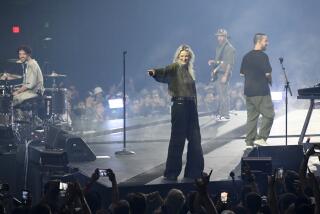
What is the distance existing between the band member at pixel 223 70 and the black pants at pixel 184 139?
8.86 metres

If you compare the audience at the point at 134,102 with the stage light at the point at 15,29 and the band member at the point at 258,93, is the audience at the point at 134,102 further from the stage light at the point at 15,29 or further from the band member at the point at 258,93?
the band member at the point at 258,93

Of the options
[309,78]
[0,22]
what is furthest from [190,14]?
[0,22]

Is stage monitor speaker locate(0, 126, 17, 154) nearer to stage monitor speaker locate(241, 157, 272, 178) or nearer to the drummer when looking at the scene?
the drummer

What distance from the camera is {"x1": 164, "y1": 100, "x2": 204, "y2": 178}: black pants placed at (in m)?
11.6

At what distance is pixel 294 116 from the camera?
21.4 meters

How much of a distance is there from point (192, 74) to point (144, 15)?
53.9 ft

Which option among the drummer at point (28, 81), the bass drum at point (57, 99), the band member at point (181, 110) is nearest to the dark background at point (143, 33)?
the bass drum at point (57, 99)

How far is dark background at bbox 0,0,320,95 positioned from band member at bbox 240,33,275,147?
27.4 ft

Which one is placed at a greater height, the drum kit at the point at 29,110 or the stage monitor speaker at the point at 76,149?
the drum kit at the point at 29,110

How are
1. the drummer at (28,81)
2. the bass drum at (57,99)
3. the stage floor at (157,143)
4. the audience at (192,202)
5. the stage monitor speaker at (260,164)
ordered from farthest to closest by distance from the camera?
the bass drum at (57,99)
the drummer at (28,81)
the stage floor at (157,143)
the stage monitor speaker at (260,164)
the audience at (192,202)

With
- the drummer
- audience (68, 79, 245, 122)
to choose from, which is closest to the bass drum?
the drummer

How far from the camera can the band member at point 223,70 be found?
2073 centimetres

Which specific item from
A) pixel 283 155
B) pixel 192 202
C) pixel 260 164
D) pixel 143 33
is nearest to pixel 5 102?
pixel 283 155

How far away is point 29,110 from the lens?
17422 millimetres
